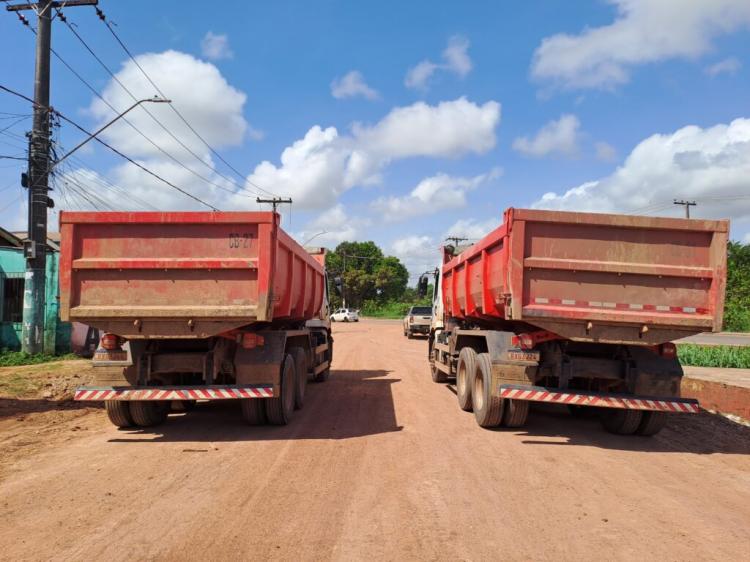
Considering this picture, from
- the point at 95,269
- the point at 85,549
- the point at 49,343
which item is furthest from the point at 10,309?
the point at 85,549

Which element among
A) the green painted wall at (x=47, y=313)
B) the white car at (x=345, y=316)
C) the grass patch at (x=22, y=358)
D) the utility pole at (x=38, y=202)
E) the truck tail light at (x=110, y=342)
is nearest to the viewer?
the truck tail light at (x=110, y=342)

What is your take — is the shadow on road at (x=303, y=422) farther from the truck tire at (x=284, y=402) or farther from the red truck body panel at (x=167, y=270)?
the red truck body panel at (x=167, y=270)

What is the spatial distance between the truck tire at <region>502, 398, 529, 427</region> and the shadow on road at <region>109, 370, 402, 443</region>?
5.09ft

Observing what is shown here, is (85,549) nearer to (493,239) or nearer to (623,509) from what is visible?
(623,509)

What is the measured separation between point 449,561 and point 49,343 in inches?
594

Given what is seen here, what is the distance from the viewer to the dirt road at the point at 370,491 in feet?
12.2

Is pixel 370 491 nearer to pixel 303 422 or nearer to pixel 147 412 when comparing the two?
pixel 303 422

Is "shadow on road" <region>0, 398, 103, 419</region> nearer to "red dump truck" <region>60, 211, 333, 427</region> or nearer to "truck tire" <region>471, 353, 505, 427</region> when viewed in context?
"red dump truck" <region>60, 211, 333, 427</region>

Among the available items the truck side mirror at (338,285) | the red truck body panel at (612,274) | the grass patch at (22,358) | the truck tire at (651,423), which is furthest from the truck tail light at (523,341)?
the grass patch at (22,358)

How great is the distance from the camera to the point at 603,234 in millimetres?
6699

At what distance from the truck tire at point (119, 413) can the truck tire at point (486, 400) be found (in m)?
4.87

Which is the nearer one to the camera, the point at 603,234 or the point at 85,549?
the point at 85,549

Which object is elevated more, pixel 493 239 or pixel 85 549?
pixel 493 239

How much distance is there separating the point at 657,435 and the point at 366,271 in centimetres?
7121
